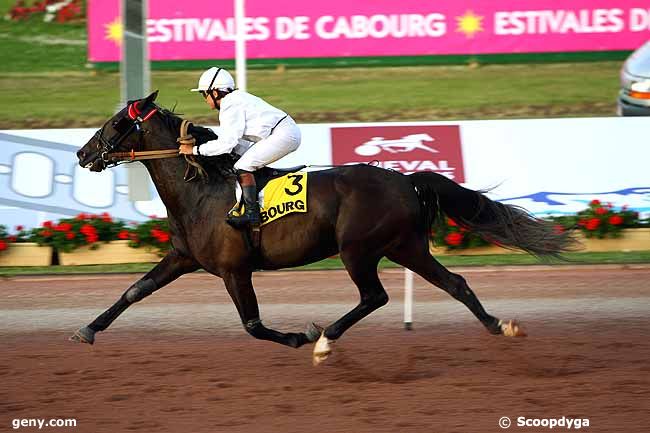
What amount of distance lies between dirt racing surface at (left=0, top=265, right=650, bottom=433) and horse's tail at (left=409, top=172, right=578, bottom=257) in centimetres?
80

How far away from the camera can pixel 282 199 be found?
26.7ft

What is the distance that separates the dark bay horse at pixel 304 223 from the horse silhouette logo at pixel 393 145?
537 cm

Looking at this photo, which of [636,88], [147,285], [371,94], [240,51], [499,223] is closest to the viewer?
[147,285]

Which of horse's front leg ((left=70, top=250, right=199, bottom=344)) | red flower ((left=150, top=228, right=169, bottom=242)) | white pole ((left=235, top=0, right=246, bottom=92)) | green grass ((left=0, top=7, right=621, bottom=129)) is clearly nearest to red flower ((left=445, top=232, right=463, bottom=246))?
red flower ((left=150, top=228, right=169, bottom=242))

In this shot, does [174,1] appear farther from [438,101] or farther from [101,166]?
[101,166]

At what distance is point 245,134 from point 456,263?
510 cm

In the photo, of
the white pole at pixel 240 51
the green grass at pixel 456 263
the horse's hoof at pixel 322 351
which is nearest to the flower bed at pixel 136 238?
the green grass at pixel 456 263

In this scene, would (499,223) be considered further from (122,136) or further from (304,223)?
(122,136)

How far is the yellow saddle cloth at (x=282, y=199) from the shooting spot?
811 centimetres

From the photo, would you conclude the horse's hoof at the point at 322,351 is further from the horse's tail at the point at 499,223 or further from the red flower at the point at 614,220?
the red flower at the point at 614,220

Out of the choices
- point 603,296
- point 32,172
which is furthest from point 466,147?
point 32,172

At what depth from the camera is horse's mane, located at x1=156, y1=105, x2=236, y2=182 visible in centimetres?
833

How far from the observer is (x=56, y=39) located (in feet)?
81.8

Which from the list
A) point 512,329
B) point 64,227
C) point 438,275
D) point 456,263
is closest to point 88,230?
point 64,227
